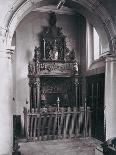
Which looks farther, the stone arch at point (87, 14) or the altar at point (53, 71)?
the altar at point (53, 71)

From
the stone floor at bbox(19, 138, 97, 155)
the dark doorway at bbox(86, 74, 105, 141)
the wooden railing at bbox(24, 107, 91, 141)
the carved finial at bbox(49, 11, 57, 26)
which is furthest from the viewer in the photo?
the carved finial at bbox(49, 11, 57, 26)

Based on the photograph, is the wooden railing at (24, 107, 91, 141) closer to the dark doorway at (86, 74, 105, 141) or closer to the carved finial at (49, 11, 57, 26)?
the dark doorway at (86, 74, 105, 141)

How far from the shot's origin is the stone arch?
6.09m

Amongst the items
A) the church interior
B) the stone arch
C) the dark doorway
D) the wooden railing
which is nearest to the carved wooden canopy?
the church interior

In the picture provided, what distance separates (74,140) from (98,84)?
3.12 m

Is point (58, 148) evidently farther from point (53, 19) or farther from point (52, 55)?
point (53, 19)

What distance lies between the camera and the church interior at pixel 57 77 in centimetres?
601

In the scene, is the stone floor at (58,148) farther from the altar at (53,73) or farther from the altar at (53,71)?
the altar at (53,71)

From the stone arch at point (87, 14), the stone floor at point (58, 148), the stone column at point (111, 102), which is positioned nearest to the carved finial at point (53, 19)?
the stone arch at point (87, 14)

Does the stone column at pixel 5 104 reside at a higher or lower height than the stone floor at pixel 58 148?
higher

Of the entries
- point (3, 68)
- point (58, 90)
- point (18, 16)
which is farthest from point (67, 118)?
point (58, 90)

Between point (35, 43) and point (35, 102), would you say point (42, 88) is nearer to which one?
point (35, 102)

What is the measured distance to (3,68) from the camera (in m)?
5.96

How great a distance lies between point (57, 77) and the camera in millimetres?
11320
